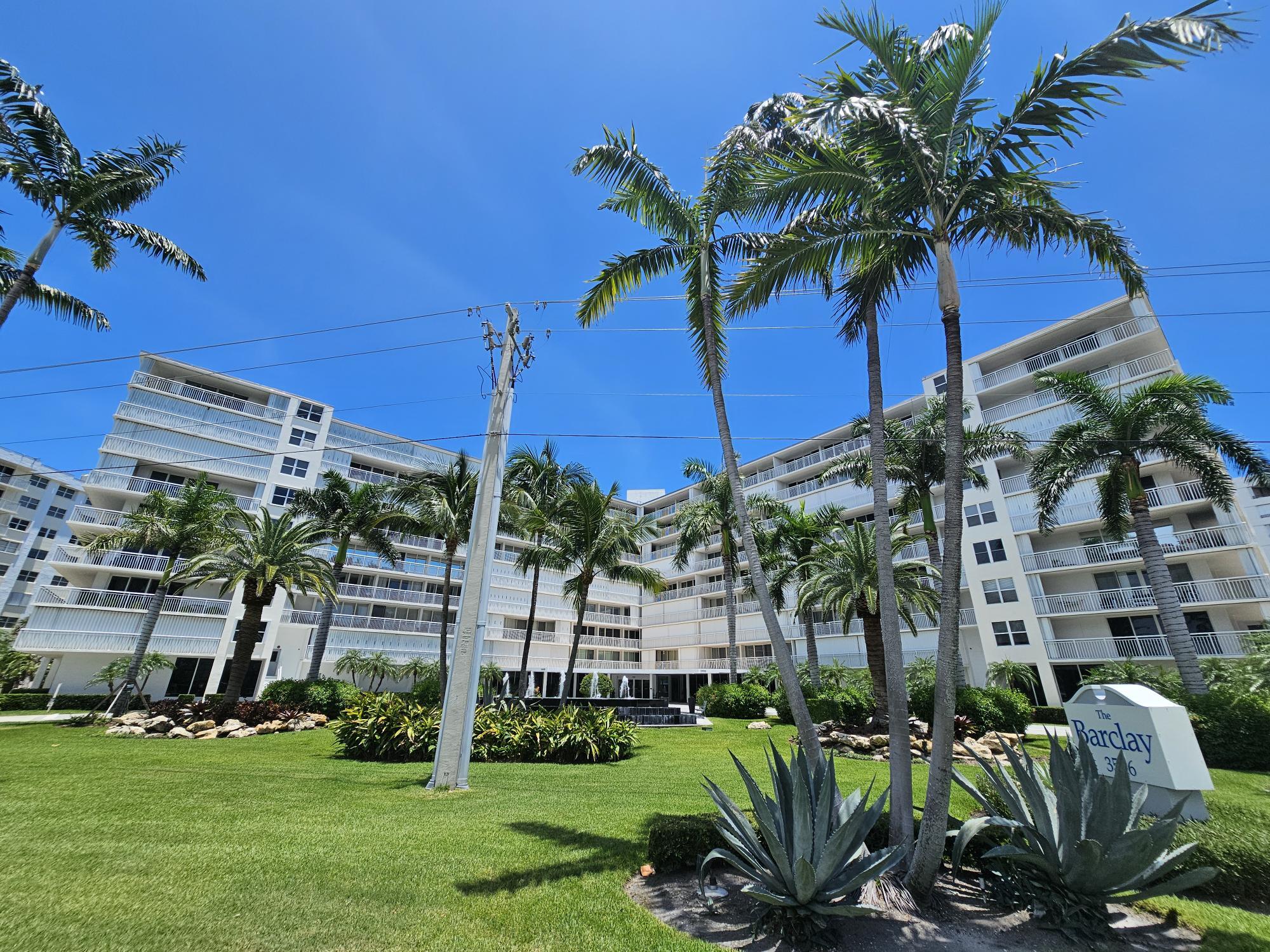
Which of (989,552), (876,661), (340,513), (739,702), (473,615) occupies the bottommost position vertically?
(739,702)

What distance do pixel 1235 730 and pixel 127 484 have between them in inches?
1821

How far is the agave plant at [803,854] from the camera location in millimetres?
4176

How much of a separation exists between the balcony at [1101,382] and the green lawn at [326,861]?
2756cm

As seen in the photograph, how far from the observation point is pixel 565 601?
138 feet

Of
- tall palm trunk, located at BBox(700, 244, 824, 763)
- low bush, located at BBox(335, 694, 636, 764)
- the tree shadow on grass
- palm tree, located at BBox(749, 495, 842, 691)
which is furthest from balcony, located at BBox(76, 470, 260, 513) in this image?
tall palm trunk, located at BBox(700, 244, 824, 763)

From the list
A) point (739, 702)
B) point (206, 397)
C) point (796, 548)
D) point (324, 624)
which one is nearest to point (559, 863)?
point (796, 548)

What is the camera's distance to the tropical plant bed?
411cm

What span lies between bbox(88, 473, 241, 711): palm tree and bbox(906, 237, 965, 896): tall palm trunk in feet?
82.8

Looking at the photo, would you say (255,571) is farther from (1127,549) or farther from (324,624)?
(1127,549)

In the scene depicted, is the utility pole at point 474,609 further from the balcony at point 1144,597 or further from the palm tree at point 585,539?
the balcony at point 1144,597

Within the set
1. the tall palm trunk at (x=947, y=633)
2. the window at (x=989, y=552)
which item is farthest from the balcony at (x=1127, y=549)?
the tall palm trunk at (x=947, y=633)

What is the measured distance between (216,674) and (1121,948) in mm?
36241

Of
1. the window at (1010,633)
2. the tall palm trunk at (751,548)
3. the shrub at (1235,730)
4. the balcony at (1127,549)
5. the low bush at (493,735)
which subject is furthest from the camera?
the window at (1010,633)

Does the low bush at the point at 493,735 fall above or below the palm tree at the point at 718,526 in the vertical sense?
below
